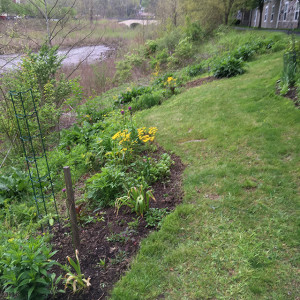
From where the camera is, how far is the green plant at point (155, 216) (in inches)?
114

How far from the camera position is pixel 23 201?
367 cm

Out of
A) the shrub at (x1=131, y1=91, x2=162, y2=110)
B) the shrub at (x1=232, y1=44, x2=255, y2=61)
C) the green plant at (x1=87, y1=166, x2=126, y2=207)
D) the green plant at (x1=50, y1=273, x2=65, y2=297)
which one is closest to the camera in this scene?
the green plant at (x1=50, y1=273, x2=65, y2=297)

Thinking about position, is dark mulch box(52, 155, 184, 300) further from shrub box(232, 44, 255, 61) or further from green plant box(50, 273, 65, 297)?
shrub box(232, 44, 255, 61)

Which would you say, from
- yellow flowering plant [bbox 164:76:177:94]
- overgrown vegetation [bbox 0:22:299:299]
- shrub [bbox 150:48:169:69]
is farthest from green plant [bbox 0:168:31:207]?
shrub [bbox 150:48:169:69]

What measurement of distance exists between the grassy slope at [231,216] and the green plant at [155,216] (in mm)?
121

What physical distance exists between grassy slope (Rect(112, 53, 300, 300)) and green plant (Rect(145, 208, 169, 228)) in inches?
4.8

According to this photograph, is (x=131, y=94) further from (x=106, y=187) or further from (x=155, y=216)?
(x=155, y=216)

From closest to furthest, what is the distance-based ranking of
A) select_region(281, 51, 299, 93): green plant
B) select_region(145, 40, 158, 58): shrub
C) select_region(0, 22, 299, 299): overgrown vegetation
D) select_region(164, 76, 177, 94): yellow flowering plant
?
1. select_region(0, 22, 299, 299): overgrown vegetation
2. select_region(281, 51, 299, 93): green plant
3. select_region(164, 76, 177, 94): yellow flowering plant
4. select_region(145, 40, 158, 58): shrub

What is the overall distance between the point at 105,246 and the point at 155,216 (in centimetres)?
69

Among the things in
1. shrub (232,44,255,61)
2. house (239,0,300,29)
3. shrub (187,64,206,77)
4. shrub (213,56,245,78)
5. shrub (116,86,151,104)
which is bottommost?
shrub (116,86,151,104)

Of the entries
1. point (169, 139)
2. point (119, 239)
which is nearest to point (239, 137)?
point (169, 139)

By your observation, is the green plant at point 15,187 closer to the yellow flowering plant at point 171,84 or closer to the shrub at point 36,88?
the shrub at point 36,88

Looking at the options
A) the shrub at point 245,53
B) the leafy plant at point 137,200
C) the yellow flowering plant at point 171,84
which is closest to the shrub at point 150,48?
the shrub at point 245,53

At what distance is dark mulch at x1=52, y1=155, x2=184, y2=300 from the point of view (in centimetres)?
Answer: 222
